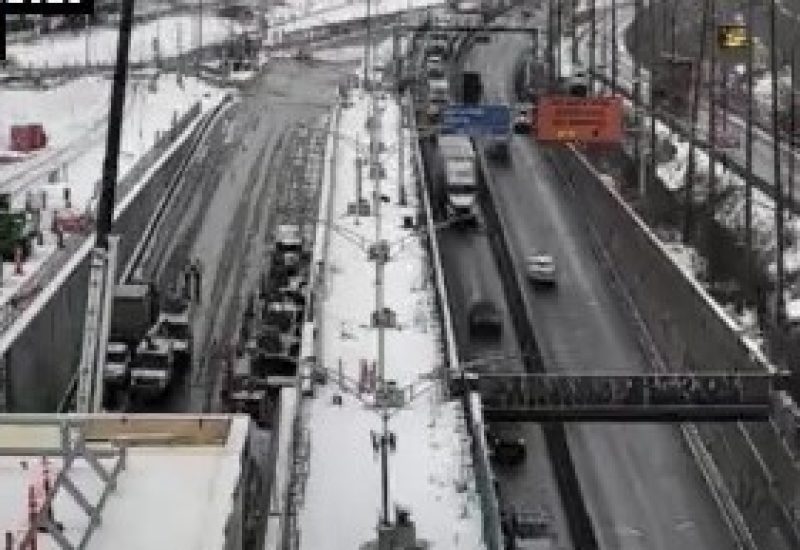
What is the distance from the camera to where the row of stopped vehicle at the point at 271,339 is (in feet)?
114

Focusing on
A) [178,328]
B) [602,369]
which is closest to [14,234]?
[178,328]

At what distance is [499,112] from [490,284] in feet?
29.3

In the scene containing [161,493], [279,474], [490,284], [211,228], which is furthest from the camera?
A: [211,228]

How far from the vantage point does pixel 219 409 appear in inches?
1426

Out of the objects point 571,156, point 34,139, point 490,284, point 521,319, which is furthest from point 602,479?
point 34,139

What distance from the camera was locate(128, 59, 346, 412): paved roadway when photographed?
44.7 metres

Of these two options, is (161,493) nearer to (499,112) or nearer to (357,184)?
(499,112)

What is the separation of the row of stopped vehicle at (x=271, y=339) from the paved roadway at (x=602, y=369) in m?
7.28

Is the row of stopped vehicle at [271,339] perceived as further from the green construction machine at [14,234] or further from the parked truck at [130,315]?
the green construction machine at [14,234]

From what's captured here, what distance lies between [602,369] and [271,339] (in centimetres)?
929

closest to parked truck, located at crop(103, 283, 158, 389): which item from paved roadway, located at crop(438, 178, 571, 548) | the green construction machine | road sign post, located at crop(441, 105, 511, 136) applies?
the green construction machine

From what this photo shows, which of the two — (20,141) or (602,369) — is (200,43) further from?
(602,369)

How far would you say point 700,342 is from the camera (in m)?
40.4

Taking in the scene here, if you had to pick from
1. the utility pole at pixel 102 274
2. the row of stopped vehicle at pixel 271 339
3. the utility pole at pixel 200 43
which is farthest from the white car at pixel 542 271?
the utility pole at pixel 200 43
